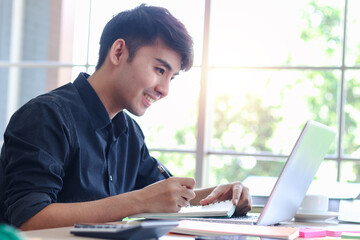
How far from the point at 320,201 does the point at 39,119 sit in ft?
2.85

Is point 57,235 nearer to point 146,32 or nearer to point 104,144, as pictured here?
point 104,144

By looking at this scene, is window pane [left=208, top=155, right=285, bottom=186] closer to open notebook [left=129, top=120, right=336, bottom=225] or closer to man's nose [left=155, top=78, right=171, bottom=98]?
man's nose [left=155, top=78, right=171, bottom=98]

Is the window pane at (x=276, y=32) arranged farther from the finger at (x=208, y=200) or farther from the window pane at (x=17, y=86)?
the finger at (x=208, y=200)

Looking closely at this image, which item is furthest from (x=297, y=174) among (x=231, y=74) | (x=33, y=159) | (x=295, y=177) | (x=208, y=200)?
(x=231, y=74)

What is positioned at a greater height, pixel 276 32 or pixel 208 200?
pixel 276 32

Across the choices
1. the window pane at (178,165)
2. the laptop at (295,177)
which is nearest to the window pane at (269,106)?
the window pane at (178,165)

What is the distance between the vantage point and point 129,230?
0.99 m

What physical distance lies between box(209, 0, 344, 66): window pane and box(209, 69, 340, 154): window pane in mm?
272

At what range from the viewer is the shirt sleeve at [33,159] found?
137 centimetres

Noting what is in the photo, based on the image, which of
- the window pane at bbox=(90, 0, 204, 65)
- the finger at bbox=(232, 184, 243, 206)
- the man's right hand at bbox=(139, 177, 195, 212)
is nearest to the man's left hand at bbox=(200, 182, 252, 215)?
the finger at bbox=(232, 184, 243, 206)

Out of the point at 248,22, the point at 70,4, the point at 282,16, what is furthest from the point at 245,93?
the point at 70,4

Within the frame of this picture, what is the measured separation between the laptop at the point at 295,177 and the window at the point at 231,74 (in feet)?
5.48

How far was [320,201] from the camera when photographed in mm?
1735

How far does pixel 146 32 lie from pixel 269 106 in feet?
20.8
